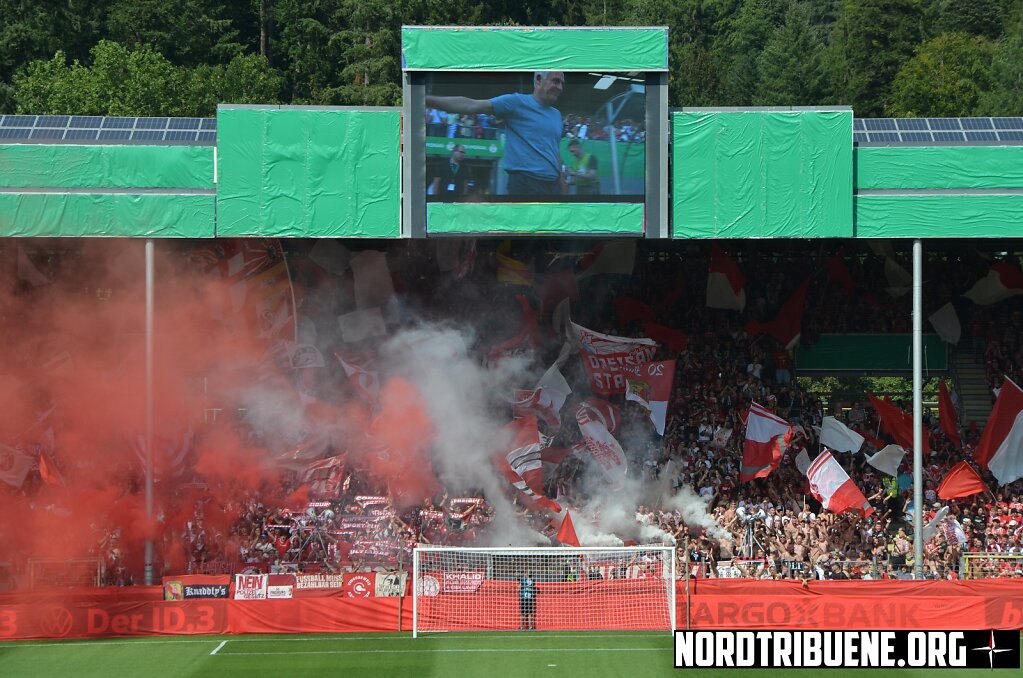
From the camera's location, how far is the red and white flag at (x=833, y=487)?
31.8 m

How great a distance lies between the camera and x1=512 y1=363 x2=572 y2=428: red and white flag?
3478cm

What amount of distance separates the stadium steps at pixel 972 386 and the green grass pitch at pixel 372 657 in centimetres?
1491

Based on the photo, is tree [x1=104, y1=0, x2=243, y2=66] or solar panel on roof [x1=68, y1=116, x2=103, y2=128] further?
tree [x1=104, y1=0, x2=243, y2=66]

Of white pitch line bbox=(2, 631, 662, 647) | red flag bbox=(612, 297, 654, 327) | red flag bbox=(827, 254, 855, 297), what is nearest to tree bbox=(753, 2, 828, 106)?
red flag bbox=(827, 254, 855, 297)

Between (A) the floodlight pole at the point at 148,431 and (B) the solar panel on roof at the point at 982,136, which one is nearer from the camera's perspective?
(A) the floodlight pole at the point at 148,431

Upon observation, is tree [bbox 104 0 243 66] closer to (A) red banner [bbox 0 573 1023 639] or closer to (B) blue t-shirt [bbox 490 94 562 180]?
(B) blue t-shirt [bbox 490 94 562 180]

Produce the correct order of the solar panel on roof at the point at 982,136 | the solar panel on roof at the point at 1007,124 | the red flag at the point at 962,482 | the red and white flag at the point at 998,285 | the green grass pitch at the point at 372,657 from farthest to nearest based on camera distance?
the red and white flag at the point at 998,285 < the solar panel on roof at the point at 1007,124 < the red flag at the point at 962,482 < the solar panel on roof at the point at 982,136 < the green grass pitch at the point at 372,657

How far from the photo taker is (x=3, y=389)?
1323 inches

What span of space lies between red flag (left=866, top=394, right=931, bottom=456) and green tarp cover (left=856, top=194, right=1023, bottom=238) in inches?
200

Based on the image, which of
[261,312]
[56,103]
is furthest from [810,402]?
[56,103]

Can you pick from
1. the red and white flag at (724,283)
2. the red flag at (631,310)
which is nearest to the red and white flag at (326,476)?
the red flag at (631,310)

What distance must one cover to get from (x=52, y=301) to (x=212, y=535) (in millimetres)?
8389

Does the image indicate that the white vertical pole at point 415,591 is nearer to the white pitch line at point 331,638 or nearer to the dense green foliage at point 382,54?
the white pitch line at point 331,638

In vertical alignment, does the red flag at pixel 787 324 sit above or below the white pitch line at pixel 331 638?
above
